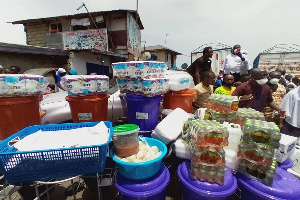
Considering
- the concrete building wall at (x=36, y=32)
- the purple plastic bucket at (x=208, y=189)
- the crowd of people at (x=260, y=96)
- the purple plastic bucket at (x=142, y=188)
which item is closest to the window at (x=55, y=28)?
the concrete building wall at (x=36, y=32)

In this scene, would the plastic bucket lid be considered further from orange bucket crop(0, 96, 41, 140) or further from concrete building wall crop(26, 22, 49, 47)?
concrete building wall crop(26, 22, 49, 47)

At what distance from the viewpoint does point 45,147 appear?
1.62 meters

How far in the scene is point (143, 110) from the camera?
260cm

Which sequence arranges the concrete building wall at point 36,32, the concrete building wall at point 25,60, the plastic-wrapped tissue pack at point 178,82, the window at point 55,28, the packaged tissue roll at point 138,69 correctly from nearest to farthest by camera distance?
the packaged tissue roll at point 138,69, the plastic-wrapped tissue pack at point 178,82, the concrete building wall at point 25,60, the window at point 55,28, the concrete building wall at point 36,32

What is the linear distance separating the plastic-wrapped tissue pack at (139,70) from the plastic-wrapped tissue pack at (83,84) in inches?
11.0

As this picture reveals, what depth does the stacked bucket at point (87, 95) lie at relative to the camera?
2.44 metres

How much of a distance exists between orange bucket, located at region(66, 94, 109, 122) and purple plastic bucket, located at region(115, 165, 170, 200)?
1.03m

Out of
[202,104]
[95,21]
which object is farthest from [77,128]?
[95,21]

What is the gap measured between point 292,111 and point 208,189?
313 cm

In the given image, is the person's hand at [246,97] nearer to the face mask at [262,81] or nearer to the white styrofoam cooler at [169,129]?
the face mask at [262,81]

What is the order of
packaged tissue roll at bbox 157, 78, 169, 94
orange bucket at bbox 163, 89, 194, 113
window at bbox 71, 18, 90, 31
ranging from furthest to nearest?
window at bbox 71, 18, 90, 31 < orange bucket at bbox 163, 89, 194, 113 < packaged tissue roll at bbox 157, 78, 169, 94

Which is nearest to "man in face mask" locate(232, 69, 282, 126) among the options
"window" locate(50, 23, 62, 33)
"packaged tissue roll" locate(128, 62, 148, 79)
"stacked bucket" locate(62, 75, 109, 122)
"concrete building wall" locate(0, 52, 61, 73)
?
"packaged tissue roll" locate(128, 62, 148, 79)

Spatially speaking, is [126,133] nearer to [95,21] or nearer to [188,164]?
[188,164]

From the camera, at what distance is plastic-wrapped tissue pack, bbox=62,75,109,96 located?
95.6 inches
